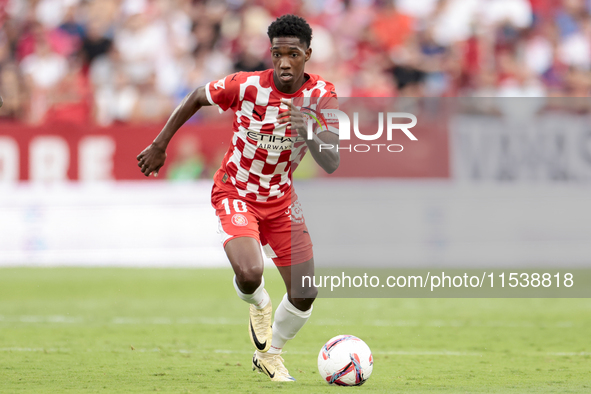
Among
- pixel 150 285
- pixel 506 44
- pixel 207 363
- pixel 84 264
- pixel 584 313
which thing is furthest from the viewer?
pixel 506 44

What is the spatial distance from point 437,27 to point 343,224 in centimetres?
459

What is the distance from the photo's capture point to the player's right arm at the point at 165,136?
247 inches

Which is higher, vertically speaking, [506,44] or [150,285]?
[506,44]

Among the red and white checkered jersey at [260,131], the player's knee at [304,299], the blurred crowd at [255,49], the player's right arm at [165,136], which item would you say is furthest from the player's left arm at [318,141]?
the blurred crowd at [255,49]

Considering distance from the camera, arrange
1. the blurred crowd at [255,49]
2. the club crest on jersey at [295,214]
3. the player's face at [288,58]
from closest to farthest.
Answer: the player's face at [288,58] < the club crest on jersey at [295,214] < the blurred crowd at [255,49]

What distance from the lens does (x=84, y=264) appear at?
14.0 m

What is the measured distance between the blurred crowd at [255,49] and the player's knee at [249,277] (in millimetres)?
7870

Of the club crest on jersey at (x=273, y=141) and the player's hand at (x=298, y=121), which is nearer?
the player's hand at (x=298, y=121)

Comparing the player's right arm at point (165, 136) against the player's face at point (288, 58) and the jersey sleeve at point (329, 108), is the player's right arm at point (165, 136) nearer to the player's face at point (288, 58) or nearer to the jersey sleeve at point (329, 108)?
the player's face at point (288, 58)

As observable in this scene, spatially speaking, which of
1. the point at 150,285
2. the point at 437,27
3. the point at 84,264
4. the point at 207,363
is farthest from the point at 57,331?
the point at 437,27

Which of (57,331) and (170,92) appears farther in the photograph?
(170,92)

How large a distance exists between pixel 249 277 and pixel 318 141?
1.12m

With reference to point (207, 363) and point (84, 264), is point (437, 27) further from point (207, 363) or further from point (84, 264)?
point (207, 363)

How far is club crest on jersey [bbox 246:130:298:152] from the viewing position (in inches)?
249
